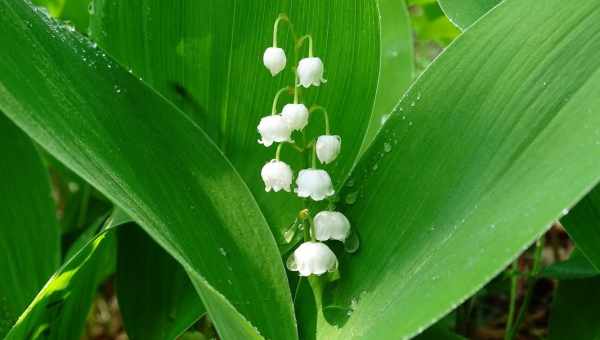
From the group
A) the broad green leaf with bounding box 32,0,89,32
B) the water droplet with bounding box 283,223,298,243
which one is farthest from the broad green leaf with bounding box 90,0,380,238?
the broad green leaf with bounding box 32,0,89,32

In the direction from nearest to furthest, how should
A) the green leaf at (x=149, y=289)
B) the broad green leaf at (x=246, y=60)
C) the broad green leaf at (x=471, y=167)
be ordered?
1. the broad green leaf at (x=471, y=167)
2. the broad green leaf at (x=246, y=60)
3. the green leaf at (x=149, y=289)

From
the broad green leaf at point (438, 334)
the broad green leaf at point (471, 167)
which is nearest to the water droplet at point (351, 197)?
the broad green leaf at point (471, 167)

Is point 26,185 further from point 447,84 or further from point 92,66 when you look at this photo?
point 447,84

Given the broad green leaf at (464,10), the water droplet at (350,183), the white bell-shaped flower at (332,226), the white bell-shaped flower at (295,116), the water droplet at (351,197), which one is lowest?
the white bell-shaped flower at (332,226)

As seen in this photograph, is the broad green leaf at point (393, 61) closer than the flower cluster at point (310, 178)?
No

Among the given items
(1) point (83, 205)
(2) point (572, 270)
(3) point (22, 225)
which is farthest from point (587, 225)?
(1) point (83, 205)

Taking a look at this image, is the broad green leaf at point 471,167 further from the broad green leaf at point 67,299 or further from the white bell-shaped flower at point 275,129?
the broad green leaf at point 67,299
